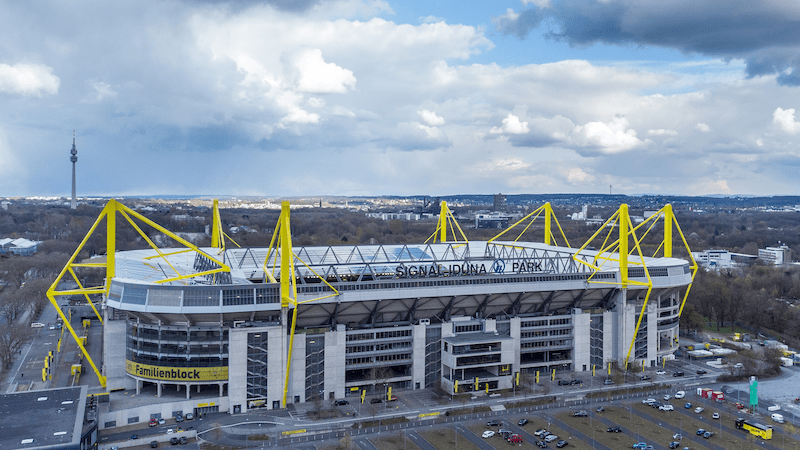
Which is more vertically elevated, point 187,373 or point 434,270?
point 434,270

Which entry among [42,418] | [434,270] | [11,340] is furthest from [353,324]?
[11,340]

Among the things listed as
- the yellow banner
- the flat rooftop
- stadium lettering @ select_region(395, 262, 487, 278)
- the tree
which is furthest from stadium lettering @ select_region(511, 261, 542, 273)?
the tree

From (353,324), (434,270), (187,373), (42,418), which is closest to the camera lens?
(42,418)

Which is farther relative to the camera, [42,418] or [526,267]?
[526,267]

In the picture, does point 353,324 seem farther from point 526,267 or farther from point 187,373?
point 526,267

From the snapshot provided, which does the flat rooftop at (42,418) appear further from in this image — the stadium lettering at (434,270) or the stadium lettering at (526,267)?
the stadium lettering at (526,267)

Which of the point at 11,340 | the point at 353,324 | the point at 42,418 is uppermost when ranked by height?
the point at 353,324

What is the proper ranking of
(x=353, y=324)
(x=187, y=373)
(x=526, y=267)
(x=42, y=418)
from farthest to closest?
1. (x=526, y=267)
2. (x=353, y=324)
3. (x=187, y=373)
4. (x=42, y=418)
